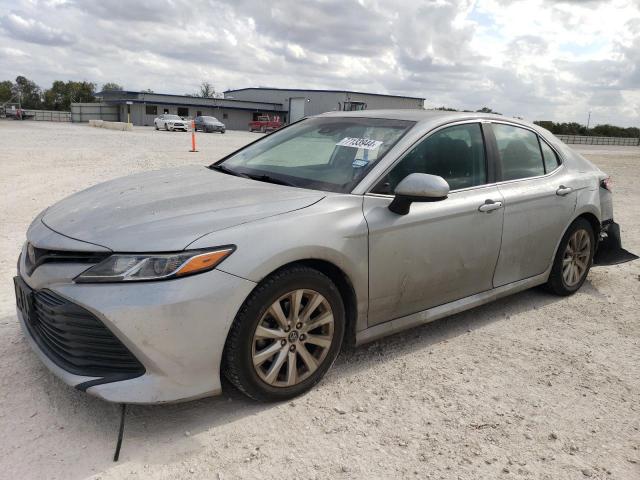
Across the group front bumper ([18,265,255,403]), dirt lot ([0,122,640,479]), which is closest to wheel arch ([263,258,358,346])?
dirt lot ([0,122,640,479])

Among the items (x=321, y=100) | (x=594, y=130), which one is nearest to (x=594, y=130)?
(x=594, y=130)

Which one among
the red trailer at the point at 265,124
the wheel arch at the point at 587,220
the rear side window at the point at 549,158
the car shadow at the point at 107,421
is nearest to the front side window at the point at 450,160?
the rear side window at the point at 549,158

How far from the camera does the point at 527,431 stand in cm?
285

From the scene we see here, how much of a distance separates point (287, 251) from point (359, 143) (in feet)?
3.83

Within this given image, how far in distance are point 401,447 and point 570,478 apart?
2.50ft

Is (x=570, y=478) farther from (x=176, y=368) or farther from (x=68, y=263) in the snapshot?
(x=68, y=263)

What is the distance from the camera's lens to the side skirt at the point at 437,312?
11.0 feet

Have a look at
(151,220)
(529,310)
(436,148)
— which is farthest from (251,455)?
(529,310)

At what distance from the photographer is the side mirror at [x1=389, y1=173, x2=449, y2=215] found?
311 cm

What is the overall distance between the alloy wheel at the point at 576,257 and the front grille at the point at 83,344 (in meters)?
3.66

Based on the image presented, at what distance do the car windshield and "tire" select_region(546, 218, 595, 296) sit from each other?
1.92 metres

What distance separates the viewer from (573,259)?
15.7 feet

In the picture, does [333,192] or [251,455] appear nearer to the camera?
[251,455]

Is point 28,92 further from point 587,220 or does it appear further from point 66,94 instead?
point 587,220
